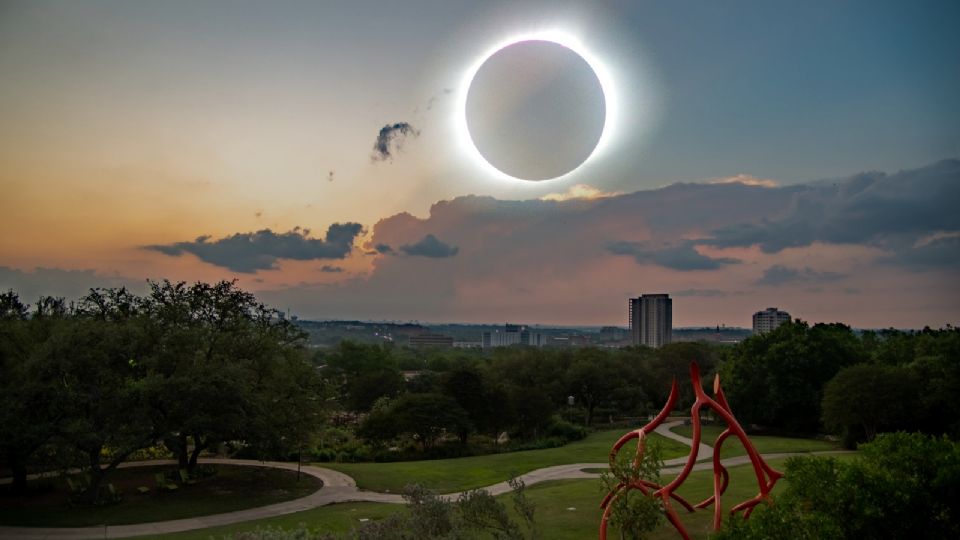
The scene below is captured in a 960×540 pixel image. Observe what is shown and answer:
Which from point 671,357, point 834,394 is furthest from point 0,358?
point 671,357

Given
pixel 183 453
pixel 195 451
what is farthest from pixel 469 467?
pixel 183 453

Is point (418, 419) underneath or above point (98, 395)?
underneath

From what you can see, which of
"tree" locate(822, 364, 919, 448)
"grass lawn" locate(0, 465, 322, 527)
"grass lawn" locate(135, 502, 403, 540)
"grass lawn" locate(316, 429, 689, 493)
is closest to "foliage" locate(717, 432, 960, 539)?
"grass lawn" locate(135, 502, 403, 540)

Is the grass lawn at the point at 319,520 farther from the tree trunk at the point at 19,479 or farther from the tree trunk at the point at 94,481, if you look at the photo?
the tree trunk at the point at 19,479

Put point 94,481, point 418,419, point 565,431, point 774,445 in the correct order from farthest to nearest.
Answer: point 565,431 → point 418,419 → point 774,445 → point 94,481

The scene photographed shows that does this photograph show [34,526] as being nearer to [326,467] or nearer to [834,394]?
→ [326,467]

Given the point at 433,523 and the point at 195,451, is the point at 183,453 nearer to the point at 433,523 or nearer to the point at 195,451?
the point at 195,451

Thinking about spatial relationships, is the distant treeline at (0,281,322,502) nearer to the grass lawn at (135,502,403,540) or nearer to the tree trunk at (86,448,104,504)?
the tree trunk at (86,448,104,504)
